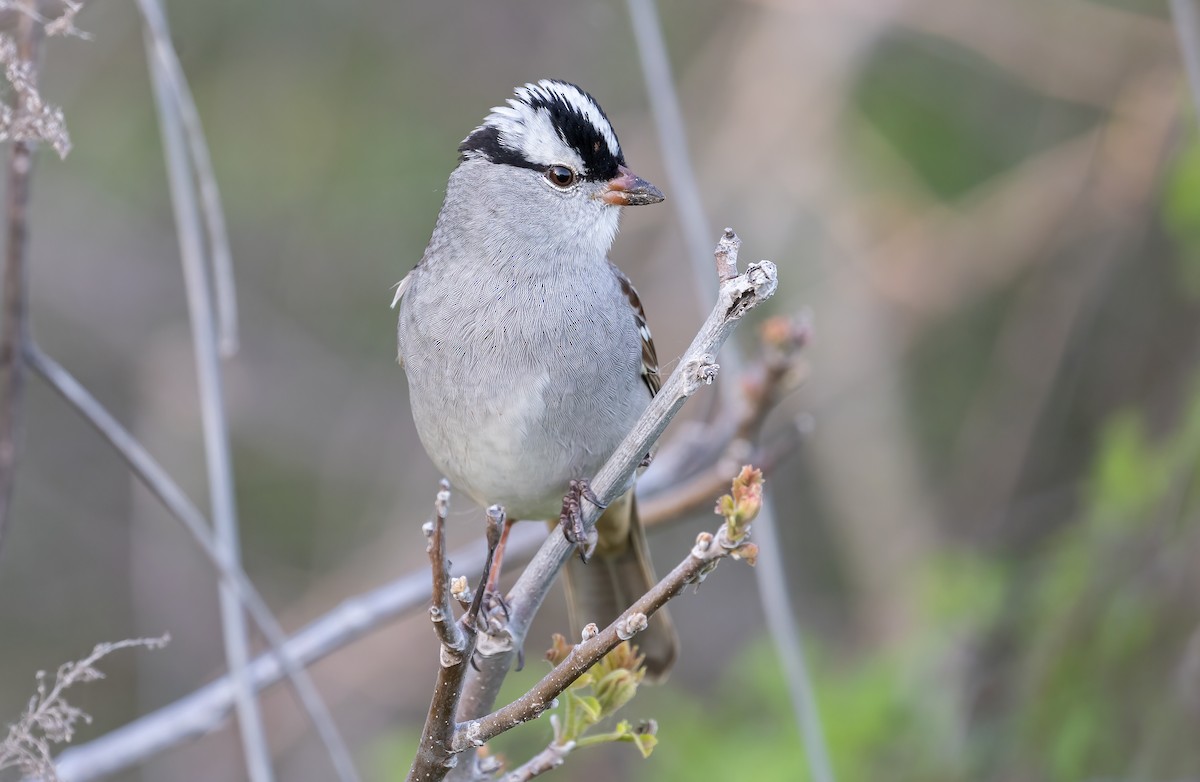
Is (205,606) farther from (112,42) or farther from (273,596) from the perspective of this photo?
(112,42)

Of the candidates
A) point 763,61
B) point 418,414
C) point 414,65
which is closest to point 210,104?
point 414,65

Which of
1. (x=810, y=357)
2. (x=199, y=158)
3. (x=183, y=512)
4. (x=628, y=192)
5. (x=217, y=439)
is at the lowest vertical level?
(x=183, y=512)

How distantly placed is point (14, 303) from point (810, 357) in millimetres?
3747

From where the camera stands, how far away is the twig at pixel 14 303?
2514 millimetres

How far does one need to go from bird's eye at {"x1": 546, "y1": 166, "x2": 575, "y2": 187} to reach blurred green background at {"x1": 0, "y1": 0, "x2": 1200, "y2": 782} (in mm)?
1740

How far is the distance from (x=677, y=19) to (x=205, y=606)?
12.2ft

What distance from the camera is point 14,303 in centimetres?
253

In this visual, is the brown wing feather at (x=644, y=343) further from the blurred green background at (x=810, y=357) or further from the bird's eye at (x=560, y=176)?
the blurred green background at (x=810, y=357)

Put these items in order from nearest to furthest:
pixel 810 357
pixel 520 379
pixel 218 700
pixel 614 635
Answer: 1. pixel 614 635
2. pixel 520 379
3. pixel 218 700
4. pixel 810 357

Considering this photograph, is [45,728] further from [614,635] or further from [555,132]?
[555,132]

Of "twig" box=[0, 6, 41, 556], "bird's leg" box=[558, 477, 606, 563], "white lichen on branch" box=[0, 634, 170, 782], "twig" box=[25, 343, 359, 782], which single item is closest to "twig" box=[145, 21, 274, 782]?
"twig" box=[25, 343, 359, 782]

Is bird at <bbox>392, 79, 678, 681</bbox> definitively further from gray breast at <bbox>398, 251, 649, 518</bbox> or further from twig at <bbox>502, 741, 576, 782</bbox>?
twig at <bbox>502, 741, 576, 782</bbox>

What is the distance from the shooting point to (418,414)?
9.22ft

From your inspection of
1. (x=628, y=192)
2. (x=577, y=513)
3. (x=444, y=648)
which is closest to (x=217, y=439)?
(x=577, y=513)
